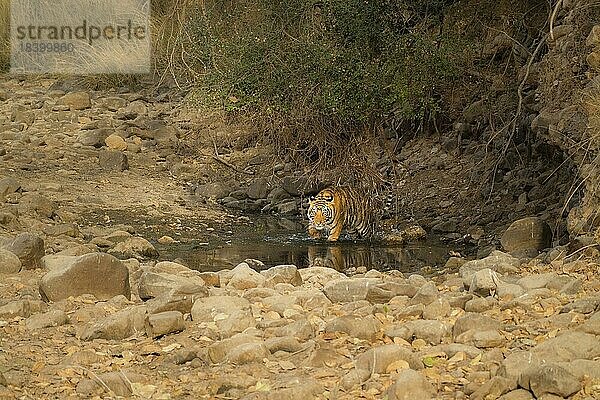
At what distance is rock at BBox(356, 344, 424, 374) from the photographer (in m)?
4.16

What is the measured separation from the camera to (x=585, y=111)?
6527 millimetres

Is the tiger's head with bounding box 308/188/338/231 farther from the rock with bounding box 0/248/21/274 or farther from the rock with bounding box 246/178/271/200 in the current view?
the rock with bounding box 0/248/21/274

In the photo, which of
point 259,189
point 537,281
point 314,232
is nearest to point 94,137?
point 259,189

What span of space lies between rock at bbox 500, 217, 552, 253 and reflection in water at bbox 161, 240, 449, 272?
60 centimetres

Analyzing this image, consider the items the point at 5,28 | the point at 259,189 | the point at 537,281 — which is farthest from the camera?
the point at 5,28

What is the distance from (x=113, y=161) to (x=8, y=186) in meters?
2.18

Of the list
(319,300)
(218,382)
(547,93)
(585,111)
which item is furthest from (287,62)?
(218,382)

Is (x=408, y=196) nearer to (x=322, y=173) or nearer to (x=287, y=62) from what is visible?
(x=322, y=173)

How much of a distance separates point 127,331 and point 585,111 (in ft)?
11.4

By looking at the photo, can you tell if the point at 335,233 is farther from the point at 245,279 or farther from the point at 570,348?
the point at 570,348

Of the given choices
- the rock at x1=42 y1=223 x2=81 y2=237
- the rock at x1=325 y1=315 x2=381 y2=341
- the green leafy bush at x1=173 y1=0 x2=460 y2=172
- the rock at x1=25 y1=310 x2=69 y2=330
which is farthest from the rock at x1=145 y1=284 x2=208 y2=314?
the green leafy bush at x1=173 y1=0 x2=460 y2=172

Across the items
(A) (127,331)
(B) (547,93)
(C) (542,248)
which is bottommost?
(C) (542,248)

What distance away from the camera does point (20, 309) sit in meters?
5.09

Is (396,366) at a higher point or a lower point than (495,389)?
lower
